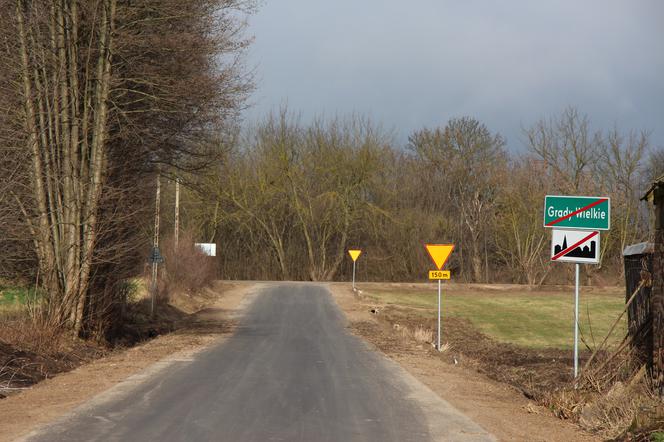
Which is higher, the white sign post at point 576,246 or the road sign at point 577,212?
the road sign at point 577,212

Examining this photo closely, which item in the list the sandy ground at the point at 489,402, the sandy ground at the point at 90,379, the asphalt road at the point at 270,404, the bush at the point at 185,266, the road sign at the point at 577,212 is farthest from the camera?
the bush at the point at 185,266

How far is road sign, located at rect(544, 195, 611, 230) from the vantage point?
12297 mm

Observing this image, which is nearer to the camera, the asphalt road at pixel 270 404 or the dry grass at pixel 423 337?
the asphalt road at pixel 270 404

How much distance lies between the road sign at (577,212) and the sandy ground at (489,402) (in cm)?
278

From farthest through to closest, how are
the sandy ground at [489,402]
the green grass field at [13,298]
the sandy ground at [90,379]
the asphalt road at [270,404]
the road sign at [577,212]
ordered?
1. the green grass field at [13,298]
2. the road sign at [577,212]
3. the sandy ground at [90,379]
4. the sandy ground at [489,402]
5. the asphalt road at [270,404]

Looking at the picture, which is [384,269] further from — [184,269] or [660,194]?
[660,194]

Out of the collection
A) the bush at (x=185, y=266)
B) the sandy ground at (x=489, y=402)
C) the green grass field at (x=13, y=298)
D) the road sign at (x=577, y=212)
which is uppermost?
the road sign at (x=577, y=212)

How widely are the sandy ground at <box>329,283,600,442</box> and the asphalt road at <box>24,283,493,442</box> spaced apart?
0.99ft

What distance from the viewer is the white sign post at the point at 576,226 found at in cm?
1233

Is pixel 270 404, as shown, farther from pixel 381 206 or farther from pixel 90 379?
pixel 381 206

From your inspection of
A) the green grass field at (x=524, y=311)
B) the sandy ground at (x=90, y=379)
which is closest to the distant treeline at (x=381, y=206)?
the green grass field at (x=524, y=311)

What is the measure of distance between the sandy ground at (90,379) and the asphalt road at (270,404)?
31 centimetres

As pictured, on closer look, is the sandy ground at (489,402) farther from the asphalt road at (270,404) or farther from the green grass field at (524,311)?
the green grass field at (524,311)

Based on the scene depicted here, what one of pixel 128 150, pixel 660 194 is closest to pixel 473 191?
pixel 128 150
